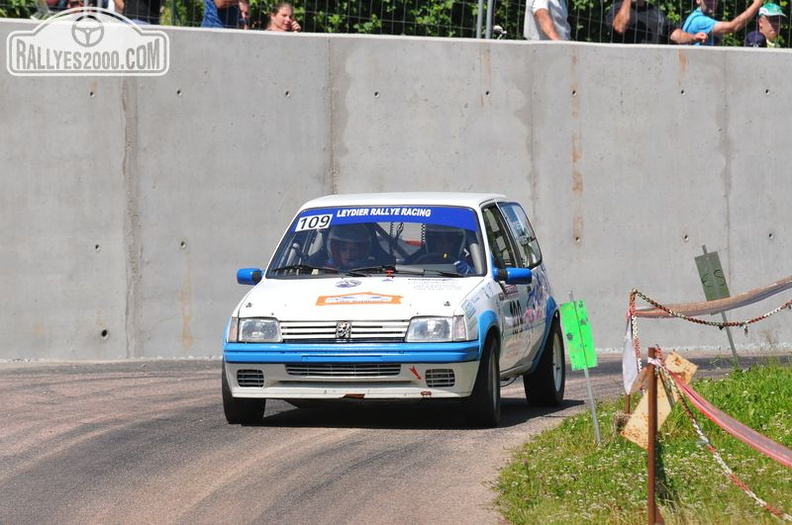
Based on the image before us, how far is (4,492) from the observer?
859cm

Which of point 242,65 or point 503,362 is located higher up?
point 242,65

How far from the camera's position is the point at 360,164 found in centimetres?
1803

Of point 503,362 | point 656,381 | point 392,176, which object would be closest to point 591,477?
point 656,381

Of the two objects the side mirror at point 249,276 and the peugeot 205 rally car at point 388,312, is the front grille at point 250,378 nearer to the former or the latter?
the peugeot 205 rally car at point 388,312

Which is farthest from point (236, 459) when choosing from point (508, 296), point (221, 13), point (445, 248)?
point (221, 13)

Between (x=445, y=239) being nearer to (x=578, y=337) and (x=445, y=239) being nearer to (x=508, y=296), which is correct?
(x=508, y=296)

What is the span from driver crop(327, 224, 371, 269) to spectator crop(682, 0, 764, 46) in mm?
9028

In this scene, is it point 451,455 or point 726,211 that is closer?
point 451,455

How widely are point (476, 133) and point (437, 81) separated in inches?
31.0

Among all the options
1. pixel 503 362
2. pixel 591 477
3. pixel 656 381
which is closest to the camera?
pixel 656 381

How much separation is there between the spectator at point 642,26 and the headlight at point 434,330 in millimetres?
9295

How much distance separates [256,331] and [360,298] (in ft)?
2.58

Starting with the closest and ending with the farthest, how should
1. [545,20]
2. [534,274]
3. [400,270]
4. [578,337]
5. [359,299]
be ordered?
1. [578,337]
2. [359,299]
3. [400,270]
4. [534,274]
5. [545,20]

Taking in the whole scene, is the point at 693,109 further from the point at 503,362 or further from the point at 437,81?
the point at 503,362
